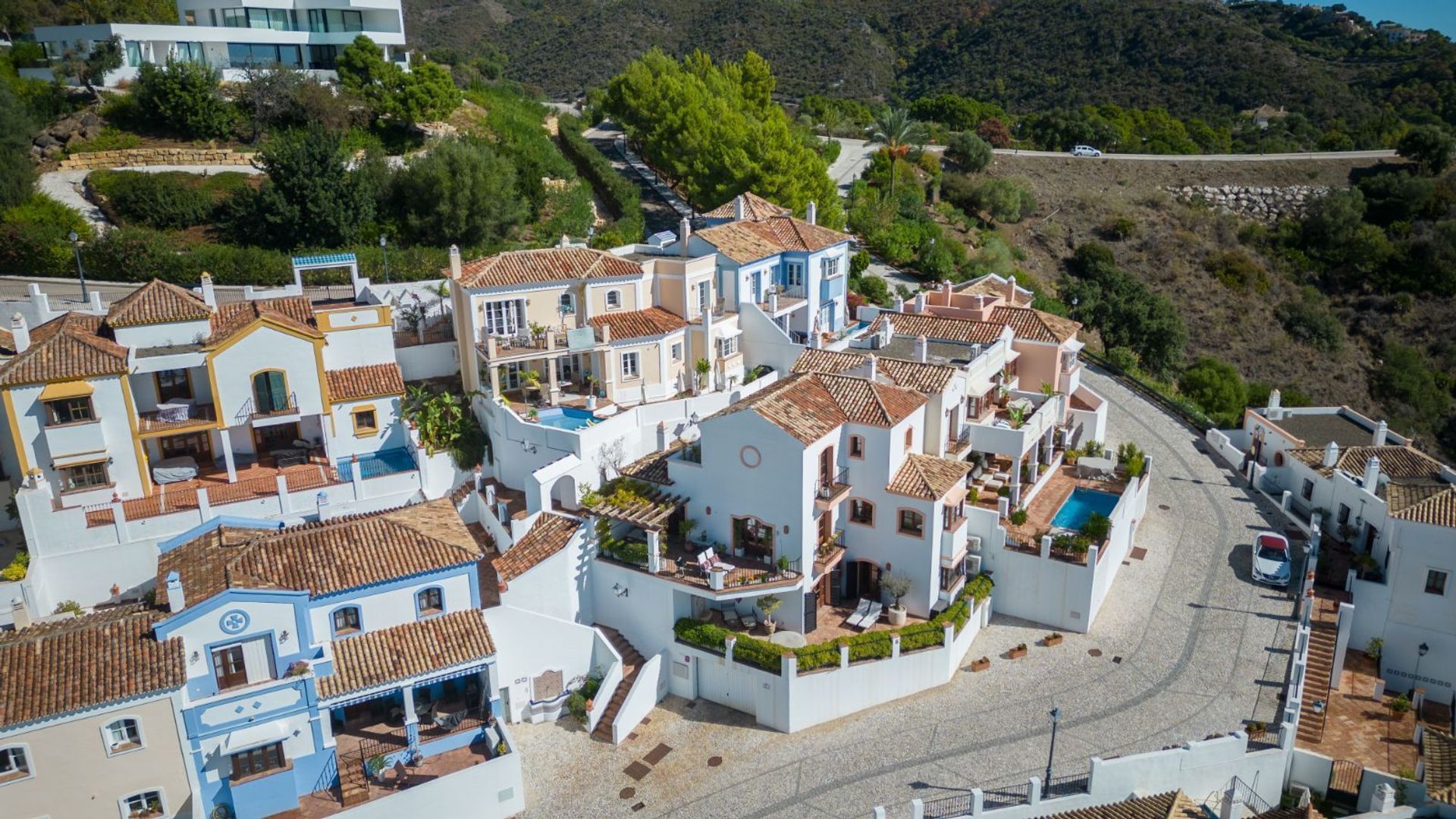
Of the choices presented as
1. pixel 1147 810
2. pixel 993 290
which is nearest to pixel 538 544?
pixel 1147 810

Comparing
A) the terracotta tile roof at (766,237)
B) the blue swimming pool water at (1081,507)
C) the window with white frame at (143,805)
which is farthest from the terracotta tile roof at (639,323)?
the window with white frame at (143,805)

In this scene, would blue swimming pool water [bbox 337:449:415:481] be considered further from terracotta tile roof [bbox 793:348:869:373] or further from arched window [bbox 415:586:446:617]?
terracotta tile roof [bbox 793:348:869:373]

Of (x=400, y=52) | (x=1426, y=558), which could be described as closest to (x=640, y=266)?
(x=1426, y=558)

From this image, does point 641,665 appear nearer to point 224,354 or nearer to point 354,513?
point 354,513

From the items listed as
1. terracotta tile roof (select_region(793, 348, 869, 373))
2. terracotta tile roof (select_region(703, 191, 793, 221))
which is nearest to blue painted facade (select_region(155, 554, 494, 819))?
terracotta tile roof (select_region(793, 348, 869, 373))

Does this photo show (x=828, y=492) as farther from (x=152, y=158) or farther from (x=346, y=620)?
(x=152, y=158)
